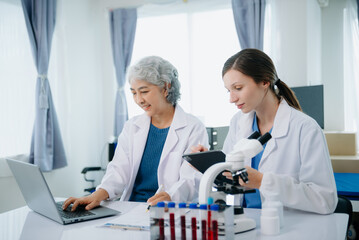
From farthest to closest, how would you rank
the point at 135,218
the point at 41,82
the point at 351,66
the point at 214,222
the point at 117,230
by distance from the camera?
the point at 351,66
the point at 41,82
the point at 135,218
the point at 117,230
the point at 214,222

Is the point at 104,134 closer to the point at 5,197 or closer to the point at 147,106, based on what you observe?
the point at 5,197

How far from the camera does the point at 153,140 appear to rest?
196 cm

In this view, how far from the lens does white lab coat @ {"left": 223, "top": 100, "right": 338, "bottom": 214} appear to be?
1.32m

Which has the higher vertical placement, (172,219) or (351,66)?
(351,66)

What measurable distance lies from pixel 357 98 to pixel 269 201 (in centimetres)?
344

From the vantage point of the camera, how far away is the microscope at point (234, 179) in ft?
3.42

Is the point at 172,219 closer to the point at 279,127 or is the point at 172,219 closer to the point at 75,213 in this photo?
the point at 75,213

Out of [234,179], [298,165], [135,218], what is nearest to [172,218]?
[234,179]

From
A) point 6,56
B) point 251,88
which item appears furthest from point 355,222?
point 6,56

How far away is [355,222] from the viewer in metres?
2.61

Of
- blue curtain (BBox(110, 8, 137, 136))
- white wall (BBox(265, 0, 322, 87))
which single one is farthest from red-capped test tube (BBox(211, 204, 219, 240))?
blue curtain (BBox(110, 8, 137, 136))

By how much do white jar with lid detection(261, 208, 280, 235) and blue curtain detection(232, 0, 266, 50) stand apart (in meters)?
2.91

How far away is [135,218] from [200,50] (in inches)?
122

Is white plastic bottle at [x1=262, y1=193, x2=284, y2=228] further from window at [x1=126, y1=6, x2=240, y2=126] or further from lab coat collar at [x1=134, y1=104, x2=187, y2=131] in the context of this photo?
window at [x1=126, y1=6, x2=240, y2=126]
